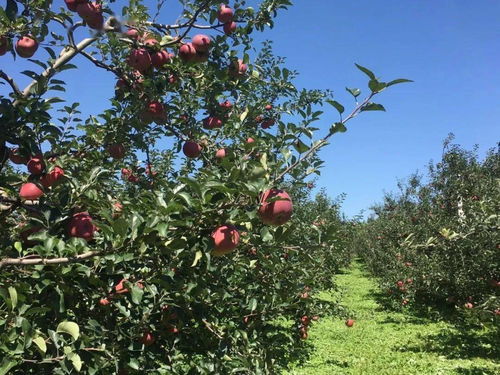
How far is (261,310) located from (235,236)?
175 cm

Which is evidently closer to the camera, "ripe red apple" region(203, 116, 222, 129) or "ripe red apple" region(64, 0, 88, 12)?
"ripe red apple" region(64, 0, 88, 12)

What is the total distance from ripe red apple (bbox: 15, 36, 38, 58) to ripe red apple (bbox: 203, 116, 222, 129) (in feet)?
4.36

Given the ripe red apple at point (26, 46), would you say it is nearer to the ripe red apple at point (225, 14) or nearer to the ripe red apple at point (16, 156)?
the ripe red apple at point (16, 156)

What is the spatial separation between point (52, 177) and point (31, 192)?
152 millimetres

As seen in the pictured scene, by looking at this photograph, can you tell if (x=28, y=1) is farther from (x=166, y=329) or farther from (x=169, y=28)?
(x=166, y=329)

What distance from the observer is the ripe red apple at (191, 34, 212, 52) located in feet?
9.61

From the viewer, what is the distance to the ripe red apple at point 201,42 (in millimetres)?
2930

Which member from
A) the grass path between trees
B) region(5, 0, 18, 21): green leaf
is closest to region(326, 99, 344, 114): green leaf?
region(5, 0, 18, 21): green leaf

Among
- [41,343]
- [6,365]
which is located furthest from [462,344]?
[6,365]

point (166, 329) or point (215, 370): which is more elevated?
point (166, 329)

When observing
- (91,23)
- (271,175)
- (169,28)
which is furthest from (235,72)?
(271,175)

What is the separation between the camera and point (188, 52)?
116 inches

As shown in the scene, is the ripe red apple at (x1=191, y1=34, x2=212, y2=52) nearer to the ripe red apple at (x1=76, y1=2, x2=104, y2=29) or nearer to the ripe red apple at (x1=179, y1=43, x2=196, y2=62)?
the ripe red apple at (x1=179, y1=43, x2=196, y2=62)

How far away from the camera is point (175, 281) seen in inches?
76.4
